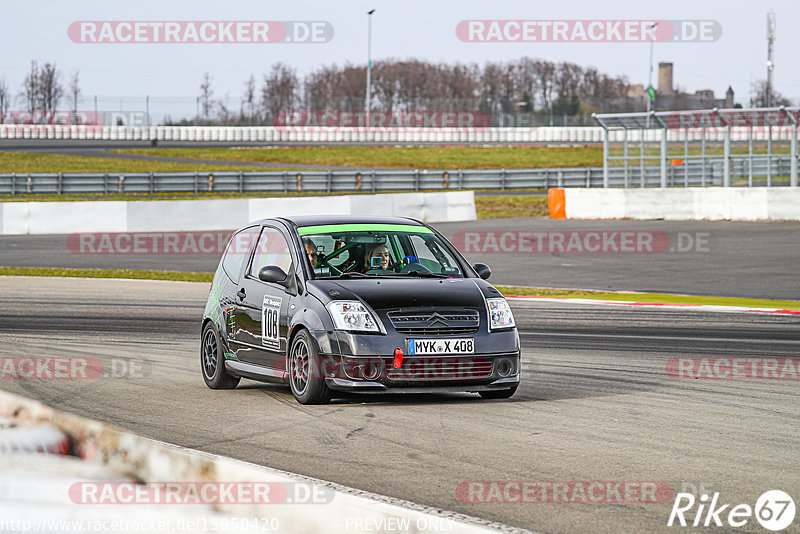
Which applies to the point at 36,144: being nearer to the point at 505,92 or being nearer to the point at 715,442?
the point at 715,442

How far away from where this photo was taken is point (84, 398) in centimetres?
898

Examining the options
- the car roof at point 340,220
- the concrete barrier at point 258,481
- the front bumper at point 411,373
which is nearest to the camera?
the concrete barrier at point 258,481

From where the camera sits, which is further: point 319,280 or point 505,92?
point 505,92

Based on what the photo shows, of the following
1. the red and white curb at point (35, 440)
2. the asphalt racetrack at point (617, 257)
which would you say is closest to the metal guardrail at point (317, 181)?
the asphalt racetrack at point (617, 257)

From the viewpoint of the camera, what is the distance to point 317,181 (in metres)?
48.4

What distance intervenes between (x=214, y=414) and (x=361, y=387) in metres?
1.06

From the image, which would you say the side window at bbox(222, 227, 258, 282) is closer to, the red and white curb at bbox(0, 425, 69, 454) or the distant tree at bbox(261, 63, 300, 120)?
the red and white curb at bbox(0, 425, 69, 454)

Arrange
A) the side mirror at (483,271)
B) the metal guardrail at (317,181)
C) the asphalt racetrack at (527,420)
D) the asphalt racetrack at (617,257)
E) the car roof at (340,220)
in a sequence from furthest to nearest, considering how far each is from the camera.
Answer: the metal guardrail at (317,181) < the asphalt racetrack at (617,257) < the car roof at (340,220) < the side mirror at (483,271) < the asphalt racetrack at (527,420)

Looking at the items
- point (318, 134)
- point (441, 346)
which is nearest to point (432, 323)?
point (441, 346)

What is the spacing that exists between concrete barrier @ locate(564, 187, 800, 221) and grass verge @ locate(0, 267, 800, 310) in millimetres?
13662

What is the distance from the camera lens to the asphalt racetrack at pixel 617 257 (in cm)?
2030

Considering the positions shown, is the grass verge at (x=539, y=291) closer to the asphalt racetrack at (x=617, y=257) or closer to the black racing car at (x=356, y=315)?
the asphalt racetrack at (x=617, y=257)

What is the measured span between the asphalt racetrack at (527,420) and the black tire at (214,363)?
0.52 feet

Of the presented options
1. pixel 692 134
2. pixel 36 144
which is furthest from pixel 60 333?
pixel 36 144
